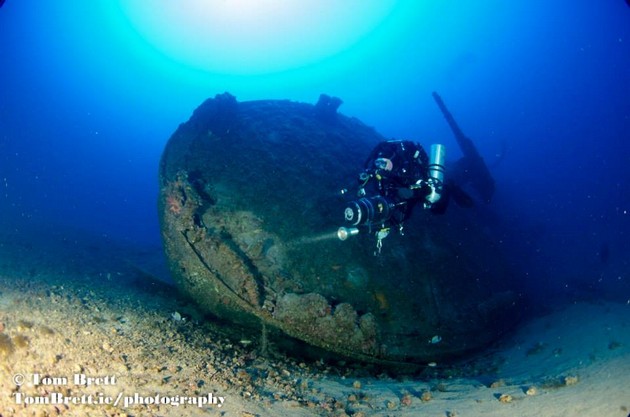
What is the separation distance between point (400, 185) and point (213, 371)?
135 inches

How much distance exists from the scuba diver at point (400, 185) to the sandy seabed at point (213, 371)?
190 cm

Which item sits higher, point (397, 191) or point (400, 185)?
point (400, 185)

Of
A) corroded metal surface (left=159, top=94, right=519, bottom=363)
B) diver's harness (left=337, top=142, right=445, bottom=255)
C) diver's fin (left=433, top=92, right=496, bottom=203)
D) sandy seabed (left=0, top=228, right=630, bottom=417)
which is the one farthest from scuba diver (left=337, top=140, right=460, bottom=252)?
diver's fin (left=433, top=92, right=496, bottom=203)

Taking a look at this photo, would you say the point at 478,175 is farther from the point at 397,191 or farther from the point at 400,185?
the point at 397,191

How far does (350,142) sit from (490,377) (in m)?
5.74

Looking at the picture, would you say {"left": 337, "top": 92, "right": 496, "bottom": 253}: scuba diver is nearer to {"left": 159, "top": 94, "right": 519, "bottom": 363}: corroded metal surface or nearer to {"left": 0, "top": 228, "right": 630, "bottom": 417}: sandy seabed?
{"left": 159, "top": 94, "right": 519, "bottom": 363}: corroded metal surface

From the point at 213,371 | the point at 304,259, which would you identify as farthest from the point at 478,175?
the point at 213,371

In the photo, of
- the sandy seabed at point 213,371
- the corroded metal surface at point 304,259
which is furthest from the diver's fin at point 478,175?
the sandy seabed at point 213,371

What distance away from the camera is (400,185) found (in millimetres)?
4926

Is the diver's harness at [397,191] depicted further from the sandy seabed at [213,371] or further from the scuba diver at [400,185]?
the sandy seabed at [213,371]

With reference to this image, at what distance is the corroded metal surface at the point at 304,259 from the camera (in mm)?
4793

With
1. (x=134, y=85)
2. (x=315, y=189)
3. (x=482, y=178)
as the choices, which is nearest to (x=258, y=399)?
(x=315, y=189)

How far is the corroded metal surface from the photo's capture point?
4.79 metres

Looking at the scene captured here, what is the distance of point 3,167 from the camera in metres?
28.6
